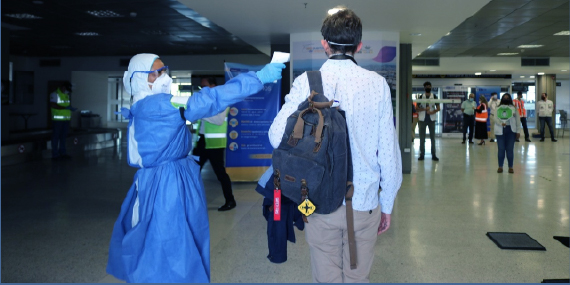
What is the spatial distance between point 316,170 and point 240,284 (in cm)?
185

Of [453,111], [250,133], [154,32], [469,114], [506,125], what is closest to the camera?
[250,133]

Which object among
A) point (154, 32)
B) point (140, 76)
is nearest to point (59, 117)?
point (154, 32)

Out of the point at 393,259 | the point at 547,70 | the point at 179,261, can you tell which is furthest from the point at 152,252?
the point at 547,70

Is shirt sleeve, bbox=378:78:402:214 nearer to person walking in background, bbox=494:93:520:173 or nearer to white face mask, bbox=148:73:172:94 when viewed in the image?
white face mask, bbox=148:73:172:94

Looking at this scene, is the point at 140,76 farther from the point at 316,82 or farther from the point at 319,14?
the point at 319,14

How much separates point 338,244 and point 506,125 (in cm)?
776

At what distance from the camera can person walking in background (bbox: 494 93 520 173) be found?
853 centimetres

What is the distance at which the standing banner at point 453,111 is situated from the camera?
20953 mm

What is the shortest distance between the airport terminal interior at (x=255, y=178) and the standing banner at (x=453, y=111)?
304 cm

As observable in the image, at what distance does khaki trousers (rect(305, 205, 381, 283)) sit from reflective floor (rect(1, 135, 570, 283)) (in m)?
1.51

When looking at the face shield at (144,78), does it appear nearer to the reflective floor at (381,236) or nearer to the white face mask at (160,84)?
the white face mask at (160,84)

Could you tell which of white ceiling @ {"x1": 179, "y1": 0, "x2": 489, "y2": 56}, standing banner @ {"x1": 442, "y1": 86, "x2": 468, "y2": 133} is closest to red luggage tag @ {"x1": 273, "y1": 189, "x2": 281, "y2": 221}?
white ceiling @ {"x1": 179, "y1": 0, "x2": 489, "y2": 56}

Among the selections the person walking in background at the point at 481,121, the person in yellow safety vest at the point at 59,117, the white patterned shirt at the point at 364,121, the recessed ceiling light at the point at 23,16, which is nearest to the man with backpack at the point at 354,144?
the white patterned shirt at the point at 364,121

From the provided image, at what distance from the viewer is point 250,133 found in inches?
305
